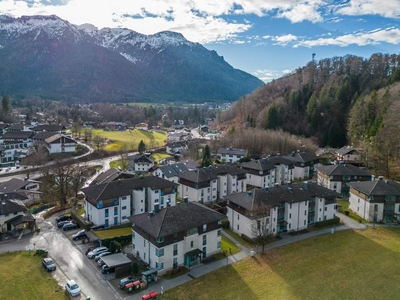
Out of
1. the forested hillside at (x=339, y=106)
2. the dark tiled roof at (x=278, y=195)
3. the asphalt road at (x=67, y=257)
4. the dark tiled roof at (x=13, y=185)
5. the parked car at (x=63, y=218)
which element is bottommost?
the asphalt road at (x=67, y=257)

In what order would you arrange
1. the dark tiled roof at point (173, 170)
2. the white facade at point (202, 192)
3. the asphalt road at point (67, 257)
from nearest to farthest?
1. the asphalt road at point (67, 257)
2. the white facade at point (202, 192)
3. the dark tiled roof at point (173, 170)

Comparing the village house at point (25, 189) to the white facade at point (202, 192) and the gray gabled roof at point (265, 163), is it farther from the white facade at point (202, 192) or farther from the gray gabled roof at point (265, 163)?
the gray gabled roof at point (265, 163)

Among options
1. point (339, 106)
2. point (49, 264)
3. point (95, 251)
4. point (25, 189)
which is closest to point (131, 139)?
point (25, 189)

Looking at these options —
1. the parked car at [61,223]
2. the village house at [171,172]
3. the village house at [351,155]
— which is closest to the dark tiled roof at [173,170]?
the village house at [171,172]

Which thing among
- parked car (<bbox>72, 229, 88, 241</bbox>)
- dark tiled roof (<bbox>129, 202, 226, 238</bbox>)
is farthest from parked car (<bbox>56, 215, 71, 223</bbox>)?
dark tiled roof (<bbox>129, 202, 226, 238</bbox>)

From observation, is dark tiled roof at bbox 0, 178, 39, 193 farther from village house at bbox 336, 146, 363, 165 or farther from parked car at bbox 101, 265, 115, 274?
village house at bbox 336, 146, 363, 165

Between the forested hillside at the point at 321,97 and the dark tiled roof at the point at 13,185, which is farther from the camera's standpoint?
the forested hillside at the point at 321,97

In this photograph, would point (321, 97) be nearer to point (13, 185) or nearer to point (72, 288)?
point (13, 185)
